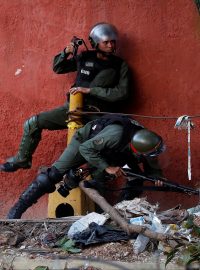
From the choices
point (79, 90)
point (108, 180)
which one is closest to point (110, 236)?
point (108, 180)

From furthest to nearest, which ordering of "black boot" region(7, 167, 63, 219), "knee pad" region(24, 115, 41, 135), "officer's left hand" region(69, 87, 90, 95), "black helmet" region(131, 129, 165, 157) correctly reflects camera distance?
"knee pad" region(24, 115, 41, 135)
"officer's left hand" region(69, 87, 90, 95)
"black boot" region(7, 167, 63, 219)
"black helmet" region(131, 129, 165, 157)

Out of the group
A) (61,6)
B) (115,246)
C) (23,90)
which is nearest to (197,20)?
(61,6)

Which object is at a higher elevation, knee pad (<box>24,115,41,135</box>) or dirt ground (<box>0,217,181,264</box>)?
knee pad (<box>24,115,41,135</box>)

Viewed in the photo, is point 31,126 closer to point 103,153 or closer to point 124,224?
point 103,153

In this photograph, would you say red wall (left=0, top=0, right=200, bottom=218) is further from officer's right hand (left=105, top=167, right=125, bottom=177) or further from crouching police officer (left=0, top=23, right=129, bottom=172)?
officer's right hand (left=105, top=167, right=125, bottom=177)

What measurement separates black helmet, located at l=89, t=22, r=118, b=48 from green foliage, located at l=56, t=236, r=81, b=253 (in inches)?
73.7

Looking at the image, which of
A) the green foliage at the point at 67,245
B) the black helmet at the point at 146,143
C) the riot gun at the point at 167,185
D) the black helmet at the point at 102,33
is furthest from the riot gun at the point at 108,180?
the black helmet at the point at 102,33

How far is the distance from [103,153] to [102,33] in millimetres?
1150

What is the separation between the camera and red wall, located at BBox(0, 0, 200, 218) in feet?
20.4

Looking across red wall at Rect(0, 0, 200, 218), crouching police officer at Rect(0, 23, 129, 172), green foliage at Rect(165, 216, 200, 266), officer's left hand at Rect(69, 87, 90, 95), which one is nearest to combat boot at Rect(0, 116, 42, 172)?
crouching police officer at Rect(0, 23, 129, 172)

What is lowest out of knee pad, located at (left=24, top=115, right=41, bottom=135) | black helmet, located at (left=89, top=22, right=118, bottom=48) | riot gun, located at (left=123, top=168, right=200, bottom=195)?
riot gun, located at (left=123, top=168, right=200, bottom=195)

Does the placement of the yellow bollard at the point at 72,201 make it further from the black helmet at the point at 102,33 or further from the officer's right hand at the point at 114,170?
the officer's right hand at the point at 114,170

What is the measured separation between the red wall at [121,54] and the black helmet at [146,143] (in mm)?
721

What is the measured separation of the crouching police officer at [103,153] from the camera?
554cm
